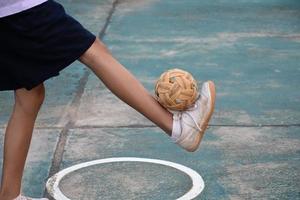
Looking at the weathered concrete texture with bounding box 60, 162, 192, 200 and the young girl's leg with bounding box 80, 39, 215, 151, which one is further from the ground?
the young girl's leg with bounding box 80, 39, 215, 151

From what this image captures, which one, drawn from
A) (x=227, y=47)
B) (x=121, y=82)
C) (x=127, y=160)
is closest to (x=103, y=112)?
(x=127, y=160)

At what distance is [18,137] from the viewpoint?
354 centimetres

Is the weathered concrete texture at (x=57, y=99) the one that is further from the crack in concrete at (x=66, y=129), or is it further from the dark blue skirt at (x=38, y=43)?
the dark blue skirt at (x=38, y=43)

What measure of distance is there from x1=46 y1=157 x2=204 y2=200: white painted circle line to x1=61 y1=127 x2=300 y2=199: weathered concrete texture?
5 centimetres

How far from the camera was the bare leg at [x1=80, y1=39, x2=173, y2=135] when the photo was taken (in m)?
3.38

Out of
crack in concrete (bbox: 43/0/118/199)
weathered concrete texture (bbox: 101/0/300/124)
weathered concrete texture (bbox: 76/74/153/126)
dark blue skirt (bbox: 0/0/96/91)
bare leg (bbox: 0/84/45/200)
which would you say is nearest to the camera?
dark blue skirt (bbox: 0/0/96/91)

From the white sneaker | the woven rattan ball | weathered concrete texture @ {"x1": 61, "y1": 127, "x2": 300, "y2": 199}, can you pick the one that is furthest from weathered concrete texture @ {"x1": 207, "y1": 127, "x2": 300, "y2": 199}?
the woven rattan ball

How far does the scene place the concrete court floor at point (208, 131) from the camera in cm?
404

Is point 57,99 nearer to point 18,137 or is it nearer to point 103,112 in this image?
point 103,112

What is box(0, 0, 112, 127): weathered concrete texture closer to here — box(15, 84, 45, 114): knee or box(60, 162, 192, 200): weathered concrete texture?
box(60, 162, 192, 200): weathered concrete texture

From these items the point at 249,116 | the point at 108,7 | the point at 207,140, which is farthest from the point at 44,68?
the point at 108,7

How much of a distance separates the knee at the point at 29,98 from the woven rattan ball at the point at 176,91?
64cm

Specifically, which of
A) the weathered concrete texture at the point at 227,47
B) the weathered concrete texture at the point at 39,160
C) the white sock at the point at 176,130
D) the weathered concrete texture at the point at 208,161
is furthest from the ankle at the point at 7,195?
the weathered concrete texture at the point at 227,47

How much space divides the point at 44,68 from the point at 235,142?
1.87 m
